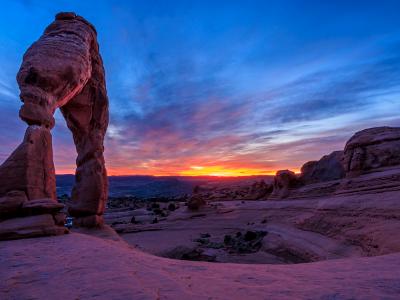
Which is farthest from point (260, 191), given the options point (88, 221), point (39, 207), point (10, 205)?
point (10, 205)

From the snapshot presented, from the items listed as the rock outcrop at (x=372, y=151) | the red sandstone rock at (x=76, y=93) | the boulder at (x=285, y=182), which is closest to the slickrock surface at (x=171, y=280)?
the red sandstone rock at (x=76, y=93)

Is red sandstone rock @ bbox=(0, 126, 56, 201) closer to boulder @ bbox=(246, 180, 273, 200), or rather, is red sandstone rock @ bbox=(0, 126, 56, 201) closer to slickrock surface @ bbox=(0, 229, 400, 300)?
slickrock surface @ bbox=(0, 229, 400, 300)

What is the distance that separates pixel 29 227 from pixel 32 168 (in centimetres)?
211

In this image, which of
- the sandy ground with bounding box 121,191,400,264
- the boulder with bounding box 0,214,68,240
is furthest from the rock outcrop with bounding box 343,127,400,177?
the boulder with bounding box 0,214,68,240

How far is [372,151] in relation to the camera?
15.7 meters

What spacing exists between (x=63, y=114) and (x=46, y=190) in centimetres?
543

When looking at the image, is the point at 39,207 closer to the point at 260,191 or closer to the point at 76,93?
the point at 76,93

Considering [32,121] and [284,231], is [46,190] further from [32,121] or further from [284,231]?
[284,231]

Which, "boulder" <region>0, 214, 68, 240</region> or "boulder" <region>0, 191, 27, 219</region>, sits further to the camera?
"boulder" <region>0, 191, 27, 219</region>

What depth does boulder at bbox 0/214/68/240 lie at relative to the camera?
22.1 feet

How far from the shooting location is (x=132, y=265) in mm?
4160

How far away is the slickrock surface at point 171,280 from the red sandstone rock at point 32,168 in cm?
386

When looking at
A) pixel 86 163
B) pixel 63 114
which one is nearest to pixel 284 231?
pixel 86 163

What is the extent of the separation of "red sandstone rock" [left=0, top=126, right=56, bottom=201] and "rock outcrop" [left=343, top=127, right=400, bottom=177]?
49.0 ft
